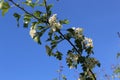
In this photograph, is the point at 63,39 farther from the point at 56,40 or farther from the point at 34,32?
the point at 34,32

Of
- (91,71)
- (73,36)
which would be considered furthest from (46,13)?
(91,71)

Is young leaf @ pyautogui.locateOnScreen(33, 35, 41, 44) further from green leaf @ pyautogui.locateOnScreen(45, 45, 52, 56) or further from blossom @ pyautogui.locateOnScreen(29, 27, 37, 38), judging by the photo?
green leaf @ pyautogui.locateOnScreen(45, 45, 52, 56)

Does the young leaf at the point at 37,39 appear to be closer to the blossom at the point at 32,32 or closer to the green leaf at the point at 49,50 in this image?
the blossom at the point at 32,32

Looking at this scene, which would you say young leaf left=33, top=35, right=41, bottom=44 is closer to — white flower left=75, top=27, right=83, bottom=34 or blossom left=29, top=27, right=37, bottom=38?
blossom left=29, top=27, right=37, bottom=38

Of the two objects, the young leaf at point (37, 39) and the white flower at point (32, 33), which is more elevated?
the white flower at point (32, 33)

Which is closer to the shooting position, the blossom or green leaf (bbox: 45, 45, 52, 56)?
the blossom

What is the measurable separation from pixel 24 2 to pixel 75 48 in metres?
0.56

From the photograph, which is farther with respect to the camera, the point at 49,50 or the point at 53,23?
the point at 49,50

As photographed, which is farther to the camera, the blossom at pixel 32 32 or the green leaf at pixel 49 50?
the green leaf at pixel 49 50

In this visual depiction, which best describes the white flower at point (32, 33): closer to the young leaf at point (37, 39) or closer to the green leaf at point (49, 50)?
the young leaf at point (37, 39)

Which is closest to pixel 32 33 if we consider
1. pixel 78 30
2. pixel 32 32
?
pixel 32 32

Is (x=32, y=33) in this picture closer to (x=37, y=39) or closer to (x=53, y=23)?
(x=37, y=39)


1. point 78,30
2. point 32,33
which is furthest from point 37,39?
point 78,30

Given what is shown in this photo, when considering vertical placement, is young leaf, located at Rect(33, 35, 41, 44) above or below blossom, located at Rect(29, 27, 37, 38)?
below
